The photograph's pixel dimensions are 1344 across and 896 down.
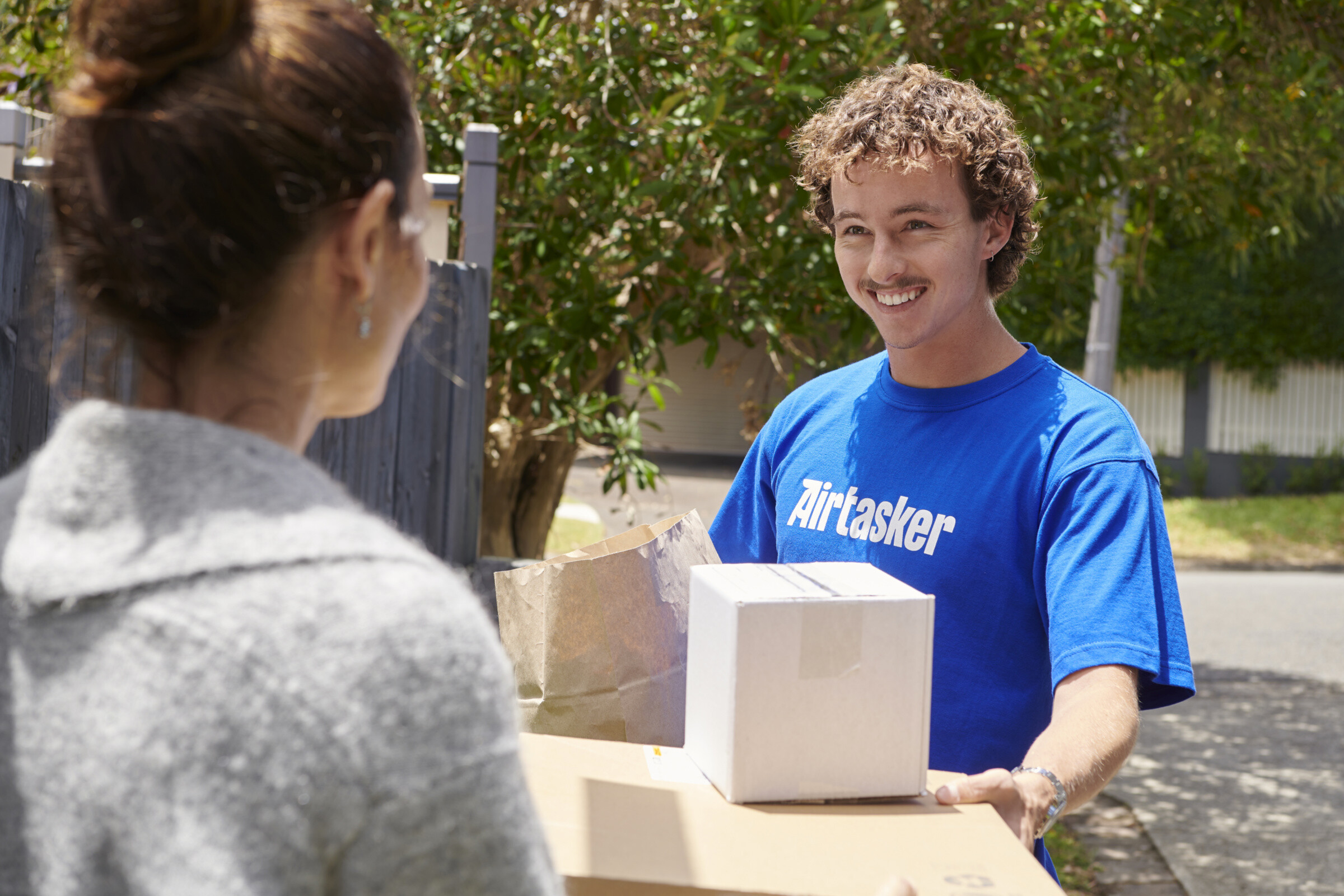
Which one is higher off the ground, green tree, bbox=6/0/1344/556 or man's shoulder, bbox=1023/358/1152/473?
green tree, bbox=6/0/1344/556

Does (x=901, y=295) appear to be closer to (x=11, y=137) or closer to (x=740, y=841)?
(x=740, y=841)

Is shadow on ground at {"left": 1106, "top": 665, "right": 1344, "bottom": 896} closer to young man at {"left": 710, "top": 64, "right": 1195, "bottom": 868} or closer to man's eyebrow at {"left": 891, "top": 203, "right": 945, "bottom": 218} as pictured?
young man at {"left": 710, "top": 64, "right": 1195, "bottom": 868}

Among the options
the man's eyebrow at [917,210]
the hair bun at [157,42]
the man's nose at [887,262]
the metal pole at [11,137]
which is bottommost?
the man's nose at [887,262]

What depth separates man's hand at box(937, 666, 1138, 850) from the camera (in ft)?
4.14

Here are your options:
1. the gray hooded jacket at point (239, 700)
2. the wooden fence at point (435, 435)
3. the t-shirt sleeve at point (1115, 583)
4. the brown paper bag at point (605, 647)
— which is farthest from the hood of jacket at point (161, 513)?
the wooden fence at point (435, 435)

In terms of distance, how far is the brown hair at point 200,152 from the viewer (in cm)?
72

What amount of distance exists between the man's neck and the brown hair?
1207 millimetres

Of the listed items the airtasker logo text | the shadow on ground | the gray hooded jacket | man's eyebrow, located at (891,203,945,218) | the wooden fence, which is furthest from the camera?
the shadow on ground

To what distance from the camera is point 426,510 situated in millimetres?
4094

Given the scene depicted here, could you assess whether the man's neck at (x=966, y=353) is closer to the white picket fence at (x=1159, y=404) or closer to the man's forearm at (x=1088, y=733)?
the man's forearm at (x=1088, y=733)

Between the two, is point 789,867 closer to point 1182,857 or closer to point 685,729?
point 685,729

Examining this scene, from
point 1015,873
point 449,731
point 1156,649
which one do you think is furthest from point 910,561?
point 449,731

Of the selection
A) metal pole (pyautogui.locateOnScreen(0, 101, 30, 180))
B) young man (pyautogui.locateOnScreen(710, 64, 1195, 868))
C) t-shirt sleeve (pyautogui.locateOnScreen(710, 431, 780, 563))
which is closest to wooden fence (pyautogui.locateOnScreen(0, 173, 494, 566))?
metal pole (pyautogui.locateOnScreen(0, 101, 30, 180))

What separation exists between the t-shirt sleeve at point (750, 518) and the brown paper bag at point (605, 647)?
544 mm
